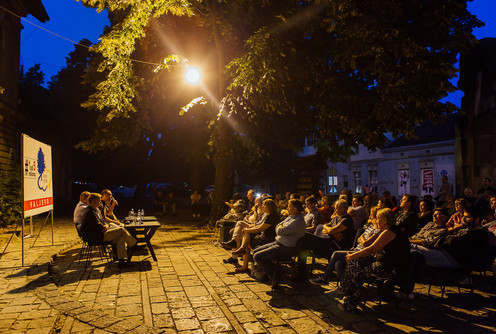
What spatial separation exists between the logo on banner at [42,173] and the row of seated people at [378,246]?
524cm

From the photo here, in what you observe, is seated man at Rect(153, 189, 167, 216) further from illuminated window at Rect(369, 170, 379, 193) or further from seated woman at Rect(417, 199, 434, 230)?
illuminated window at Rect(369, 170, 379, 193)

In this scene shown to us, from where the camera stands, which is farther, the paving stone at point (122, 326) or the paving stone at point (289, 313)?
the paving stone at point (289, 313)

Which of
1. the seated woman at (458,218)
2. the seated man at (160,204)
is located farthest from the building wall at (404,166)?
the seated woman at (458,218)

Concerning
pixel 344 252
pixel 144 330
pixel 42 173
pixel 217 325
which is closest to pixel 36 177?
pixel 42 173

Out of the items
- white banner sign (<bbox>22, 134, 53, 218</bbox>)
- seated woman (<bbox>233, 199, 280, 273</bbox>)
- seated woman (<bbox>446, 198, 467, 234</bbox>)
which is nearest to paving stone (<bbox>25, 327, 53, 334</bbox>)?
seated woman (<bbox>233, 199, 280, 273</bbox>)

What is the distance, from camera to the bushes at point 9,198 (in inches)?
472

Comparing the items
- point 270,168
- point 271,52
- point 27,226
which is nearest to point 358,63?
point 271,52

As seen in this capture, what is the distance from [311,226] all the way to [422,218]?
2396mm

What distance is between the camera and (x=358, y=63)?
1331 cm

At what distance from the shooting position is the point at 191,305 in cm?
542

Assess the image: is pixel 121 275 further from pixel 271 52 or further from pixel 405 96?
pixel 405 96

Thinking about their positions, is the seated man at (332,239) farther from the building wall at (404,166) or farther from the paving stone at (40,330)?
the building wall at (404,166)

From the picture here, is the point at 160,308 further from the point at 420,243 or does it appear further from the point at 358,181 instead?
the point at 358,181

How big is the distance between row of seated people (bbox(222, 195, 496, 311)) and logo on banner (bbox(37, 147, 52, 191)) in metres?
5.24
